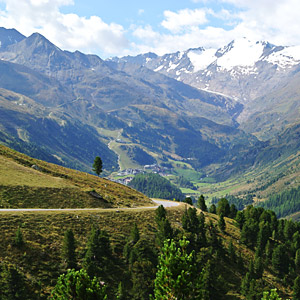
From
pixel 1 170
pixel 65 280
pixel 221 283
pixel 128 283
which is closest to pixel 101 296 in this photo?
pixel 65 280

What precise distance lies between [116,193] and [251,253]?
50.6 m

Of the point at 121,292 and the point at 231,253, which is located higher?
the point at 231,253

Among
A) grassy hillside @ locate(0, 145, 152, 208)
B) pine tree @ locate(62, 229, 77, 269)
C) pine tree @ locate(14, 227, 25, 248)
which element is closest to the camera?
pine tree @ locate(14, 227, 25, 248)

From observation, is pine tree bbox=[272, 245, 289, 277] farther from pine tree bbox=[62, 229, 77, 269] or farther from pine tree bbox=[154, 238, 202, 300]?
pine tree bbox=[154, 238, 202, 300]

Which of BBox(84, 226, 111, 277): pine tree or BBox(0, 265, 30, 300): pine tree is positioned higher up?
BBox(84, 226, 111, 277): pine tree

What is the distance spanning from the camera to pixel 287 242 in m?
102

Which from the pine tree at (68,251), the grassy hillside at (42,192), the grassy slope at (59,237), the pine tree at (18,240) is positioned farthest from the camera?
the grassy hillside at (42,192)

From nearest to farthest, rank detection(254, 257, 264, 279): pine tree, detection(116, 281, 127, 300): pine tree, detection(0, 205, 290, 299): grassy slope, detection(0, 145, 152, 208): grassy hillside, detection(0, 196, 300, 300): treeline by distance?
detection(0, 196, 300, 300): treeline, detection(0, 205, 290, 299): grassy slope, detection(116, 281, 127, 300): pine tree, detection(0, 145, 152, 208): grassy hillside, detection(254, 257, 264, 279): pine tree

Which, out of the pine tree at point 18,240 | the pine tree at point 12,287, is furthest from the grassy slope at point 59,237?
the pine tree at point 12,287

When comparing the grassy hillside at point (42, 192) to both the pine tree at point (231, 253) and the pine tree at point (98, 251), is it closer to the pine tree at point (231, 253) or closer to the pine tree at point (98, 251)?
the pine tree at point (98, 251)

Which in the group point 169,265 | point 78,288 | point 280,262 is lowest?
point 78,288

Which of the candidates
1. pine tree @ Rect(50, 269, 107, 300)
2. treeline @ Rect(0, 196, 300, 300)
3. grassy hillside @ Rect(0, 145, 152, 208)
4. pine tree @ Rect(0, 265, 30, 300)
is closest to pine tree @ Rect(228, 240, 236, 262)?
treeline @ Rect(0, 196, 300, 300)

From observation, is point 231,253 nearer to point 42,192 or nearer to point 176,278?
point 42,192

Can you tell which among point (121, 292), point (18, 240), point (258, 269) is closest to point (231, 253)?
point (258, 269)
